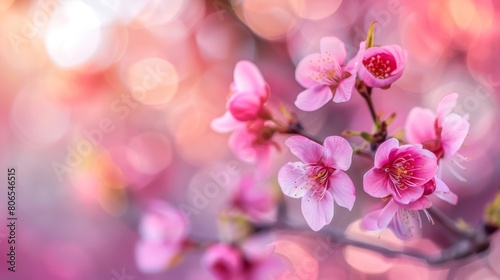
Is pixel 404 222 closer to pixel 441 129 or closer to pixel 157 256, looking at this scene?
pixel 441 129

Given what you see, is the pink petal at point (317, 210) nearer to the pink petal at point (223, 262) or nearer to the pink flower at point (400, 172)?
the pink flower at point (400, 172)

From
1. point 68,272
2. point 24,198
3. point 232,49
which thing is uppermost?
point 232,49

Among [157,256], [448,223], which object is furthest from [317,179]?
[157,256]

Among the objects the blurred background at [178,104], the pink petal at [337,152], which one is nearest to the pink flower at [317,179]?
the pink petal at [337,152]

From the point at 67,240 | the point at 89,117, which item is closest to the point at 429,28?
the point at 89,117

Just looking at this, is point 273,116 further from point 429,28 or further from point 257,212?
point 429,28

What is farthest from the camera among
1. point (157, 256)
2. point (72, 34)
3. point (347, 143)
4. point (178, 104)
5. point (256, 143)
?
point (178, 104)

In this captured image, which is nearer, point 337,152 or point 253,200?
point 337,152
